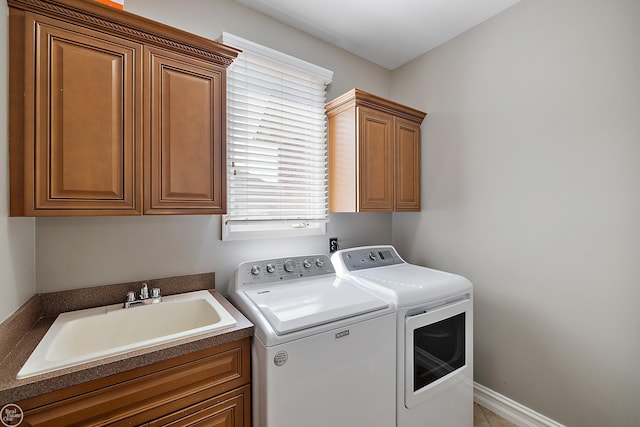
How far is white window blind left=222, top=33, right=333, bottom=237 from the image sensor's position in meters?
1.81

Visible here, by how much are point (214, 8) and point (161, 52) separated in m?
0.73

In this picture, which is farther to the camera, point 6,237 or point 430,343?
point 430,343

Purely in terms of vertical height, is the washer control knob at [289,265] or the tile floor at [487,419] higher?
the washer control knob at [289,265]

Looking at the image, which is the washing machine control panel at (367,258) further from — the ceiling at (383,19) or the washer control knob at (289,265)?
the ceiling at (383,19)

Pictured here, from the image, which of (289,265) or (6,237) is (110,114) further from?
(289,265)

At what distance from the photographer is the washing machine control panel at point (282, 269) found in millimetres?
1624

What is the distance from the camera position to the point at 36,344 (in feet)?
3.32

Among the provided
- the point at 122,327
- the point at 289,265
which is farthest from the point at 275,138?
the point at 122,327

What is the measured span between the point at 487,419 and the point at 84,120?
112 inches

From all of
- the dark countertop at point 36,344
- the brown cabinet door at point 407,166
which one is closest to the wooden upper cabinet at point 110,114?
the dark countertop at point 36,344

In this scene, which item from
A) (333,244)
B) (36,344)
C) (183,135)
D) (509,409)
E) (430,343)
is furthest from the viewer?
(333,244)

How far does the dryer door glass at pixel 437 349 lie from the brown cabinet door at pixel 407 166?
3.04 feet

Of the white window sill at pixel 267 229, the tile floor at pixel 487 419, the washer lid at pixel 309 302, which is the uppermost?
the white window sill at pixel 267 229

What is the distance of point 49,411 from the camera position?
85 centimetres
